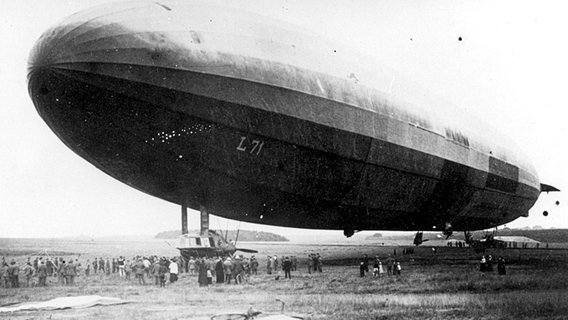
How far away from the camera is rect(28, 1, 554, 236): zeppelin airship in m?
11.5

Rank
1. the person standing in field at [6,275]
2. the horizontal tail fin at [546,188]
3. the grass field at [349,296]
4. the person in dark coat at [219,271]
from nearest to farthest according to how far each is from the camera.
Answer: the grass field at [349,296]
the person in dark coat at [219,271]
the person standing in field at [6,275]
the horizontal tail fin at [546,188]

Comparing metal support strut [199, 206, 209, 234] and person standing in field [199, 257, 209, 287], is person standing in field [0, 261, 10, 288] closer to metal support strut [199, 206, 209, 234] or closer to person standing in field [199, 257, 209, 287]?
person standing in field [199, 257, 209, 287]

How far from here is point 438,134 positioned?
57.5 feet

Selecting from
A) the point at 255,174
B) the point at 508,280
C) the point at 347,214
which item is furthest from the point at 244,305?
the point at 508,280

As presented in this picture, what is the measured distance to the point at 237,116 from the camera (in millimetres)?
12523

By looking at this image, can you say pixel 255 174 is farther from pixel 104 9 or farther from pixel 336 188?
pixel 104 9

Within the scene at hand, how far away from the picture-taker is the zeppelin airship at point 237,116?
11516 mm

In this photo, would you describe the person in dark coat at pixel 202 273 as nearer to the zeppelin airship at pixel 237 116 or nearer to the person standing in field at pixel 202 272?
the person standing in field at pixel 202 272

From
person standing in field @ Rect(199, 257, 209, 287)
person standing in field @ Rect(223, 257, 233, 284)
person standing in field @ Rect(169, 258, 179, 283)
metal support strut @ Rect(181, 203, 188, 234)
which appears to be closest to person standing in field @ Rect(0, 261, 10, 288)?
person standing in field @ Rect(169, 258, 179, 283)

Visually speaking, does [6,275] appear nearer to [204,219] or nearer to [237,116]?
[204,219]

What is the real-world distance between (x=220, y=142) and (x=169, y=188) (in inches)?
98.3

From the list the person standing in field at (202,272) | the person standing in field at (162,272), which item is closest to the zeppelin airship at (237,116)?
the person standing in field at (202,272)

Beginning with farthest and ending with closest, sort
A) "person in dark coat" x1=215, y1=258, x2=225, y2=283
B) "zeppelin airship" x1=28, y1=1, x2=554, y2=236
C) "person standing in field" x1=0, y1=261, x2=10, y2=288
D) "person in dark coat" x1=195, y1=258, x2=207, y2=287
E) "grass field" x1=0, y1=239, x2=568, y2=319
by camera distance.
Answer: "person standing in field" x1=0, y1=261, x2=10, y2=288 < "person in dark coat" x1=215, y1=258, x2=225, y2=283 < "person in dark coat" x1=195, y1=258, x2=207, y2=287 < "zeppelin airship" x1=28, y1=1, x2=554, y2=236 < "grass field" x1=0, y1=239, x2=568, y2=319

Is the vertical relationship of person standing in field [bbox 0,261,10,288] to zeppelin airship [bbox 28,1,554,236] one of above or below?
below
